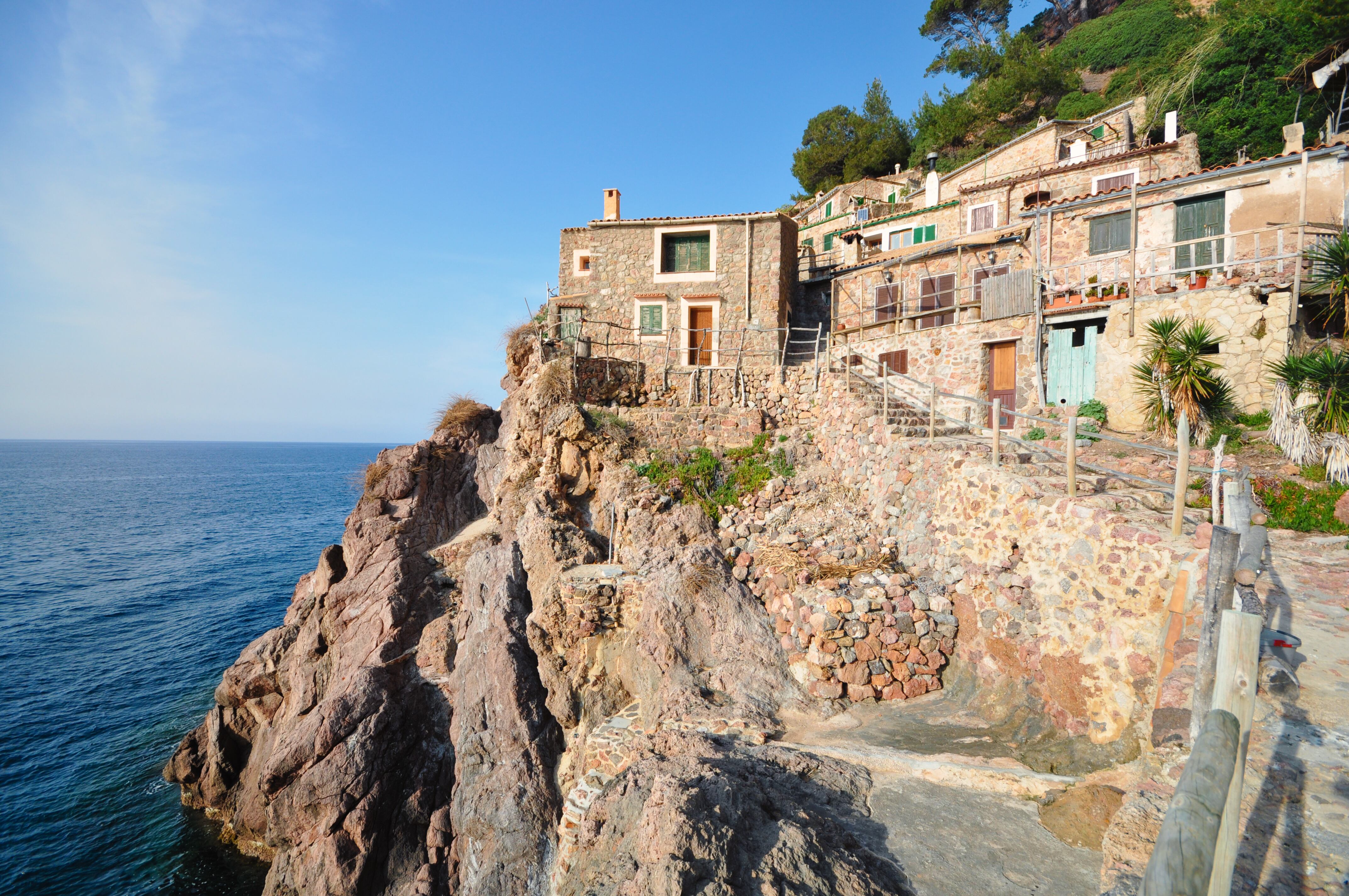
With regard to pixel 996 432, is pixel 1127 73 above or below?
above

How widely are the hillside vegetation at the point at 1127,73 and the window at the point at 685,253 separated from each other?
20988mm

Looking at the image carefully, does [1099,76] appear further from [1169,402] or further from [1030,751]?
[1030,751]

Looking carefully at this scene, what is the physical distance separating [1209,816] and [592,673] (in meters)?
12.8

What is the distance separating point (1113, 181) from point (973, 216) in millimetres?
5066

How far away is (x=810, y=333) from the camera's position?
26797 mm

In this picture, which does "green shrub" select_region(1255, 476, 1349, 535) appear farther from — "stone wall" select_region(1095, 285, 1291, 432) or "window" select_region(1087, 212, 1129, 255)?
"window" select_region(1087, 212, 1129, 255)

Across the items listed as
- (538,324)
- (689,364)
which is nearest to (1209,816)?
(689,364)

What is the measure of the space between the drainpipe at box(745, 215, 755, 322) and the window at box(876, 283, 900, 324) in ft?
15.1

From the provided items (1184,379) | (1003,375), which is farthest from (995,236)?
(1184,379)

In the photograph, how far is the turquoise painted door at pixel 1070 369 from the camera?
18188 mm

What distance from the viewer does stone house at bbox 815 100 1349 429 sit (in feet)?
52.5

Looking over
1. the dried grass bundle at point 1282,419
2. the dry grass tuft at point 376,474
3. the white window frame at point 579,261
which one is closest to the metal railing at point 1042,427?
the dried grass bundle at point 1282,419

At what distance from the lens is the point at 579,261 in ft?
80.8

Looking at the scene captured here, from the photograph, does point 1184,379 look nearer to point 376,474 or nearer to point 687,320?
point 687,320
